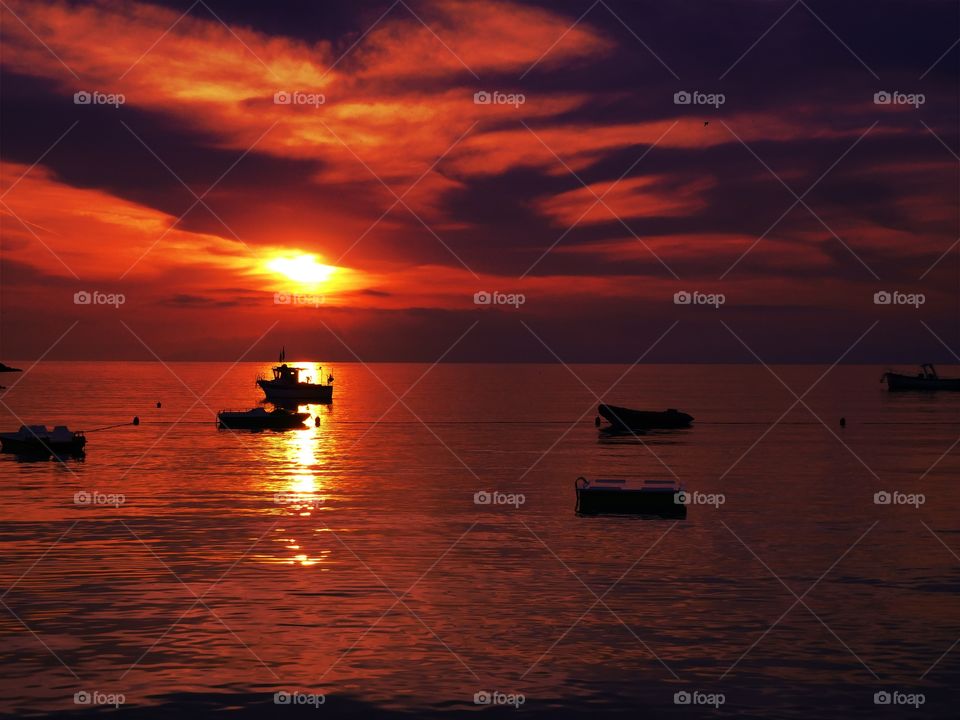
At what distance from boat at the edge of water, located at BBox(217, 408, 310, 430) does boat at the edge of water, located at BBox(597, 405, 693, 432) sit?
3712 cm

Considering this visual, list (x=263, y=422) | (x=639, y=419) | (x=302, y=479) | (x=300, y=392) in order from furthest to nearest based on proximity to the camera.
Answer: (x=300, y=392) → (x=639, y=419) → (x=263, y=422) → (x=302, y=479)

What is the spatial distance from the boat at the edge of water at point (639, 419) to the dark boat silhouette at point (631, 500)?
7566 centimetres

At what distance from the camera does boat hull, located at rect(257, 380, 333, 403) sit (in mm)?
184750

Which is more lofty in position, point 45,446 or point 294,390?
point 294,390

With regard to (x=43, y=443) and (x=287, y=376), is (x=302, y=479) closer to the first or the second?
(x=43, y=443)

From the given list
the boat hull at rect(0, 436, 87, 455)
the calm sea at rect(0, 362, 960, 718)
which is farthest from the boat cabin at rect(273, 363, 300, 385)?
the calm sea at rect(0, 362, 960, 718)

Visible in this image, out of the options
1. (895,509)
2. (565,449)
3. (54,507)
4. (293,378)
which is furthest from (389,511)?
(293,378)

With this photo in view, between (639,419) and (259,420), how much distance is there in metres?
46.4

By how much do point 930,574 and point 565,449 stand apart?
2458 inches

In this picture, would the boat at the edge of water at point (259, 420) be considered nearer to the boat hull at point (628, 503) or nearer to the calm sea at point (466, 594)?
the calm sea at point (466, 594)

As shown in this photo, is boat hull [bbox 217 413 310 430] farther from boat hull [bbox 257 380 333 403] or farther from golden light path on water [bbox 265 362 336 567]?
boat hull [bbox 257 380 333 403]

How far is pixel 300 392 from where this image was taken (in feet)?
609

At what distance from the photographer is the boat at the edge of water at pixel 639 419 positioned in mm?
132750

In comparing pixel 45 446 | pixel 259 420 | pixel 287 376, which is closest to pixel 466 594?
pixel 45 446
